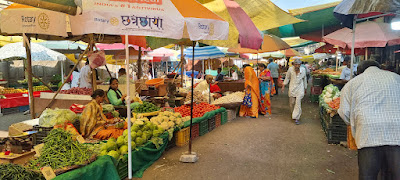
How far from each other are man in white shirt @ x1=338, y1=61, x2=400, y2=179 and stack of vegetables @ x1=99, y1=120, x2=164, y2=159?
10.7ft

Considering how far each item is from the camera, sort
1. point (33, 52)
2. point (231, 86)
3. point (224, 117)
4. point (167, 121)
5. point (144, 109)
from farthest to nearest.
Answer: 1. point (231, 86)
2. point (33, 52)
3. point (224, 117)
4. point (144, 109)
5. point (167, 121)

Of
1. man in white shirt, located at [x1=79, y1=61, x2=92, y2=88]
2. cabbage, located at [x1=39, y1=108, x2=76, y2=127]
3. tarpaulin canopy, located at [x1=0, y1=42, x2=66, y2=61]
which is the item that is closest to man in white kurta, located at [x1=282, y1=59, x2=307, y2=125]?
cabbage, located at [x1=39, y1=108, x2=76, y2=127]

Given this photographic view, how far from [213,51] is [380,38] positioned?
27.1 ft

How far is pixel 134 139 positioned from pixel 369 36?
7.05 m

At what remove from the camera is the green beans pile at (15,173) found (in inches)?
117

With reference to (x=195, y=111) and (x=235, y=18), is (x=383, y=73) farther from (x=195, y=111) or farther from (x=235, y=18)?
(x=195, y=111)

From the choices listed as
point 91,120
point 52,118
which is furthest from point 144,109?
point 52,118

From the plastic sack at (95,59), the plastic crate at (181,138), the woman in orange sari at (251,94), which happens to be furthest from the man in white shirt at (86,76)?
the woman in orange sari at (251,94)

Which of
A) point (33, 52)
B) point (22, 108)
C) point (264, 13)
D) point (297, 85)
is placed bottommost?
point (22, 108)

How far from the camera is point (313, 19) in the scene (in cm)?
1119

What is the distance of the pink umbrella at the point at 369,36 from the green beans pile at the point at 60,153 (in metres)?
7.38

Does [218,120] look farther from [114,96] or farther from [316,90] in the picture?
[316,90]

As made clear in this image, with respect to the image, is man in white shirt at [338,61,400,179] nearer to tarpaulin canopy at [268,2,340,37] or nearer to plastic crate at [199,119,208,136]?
plastic crate at [199,119,208,136]

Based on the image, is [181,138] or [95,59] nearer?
[181,138]
